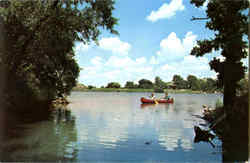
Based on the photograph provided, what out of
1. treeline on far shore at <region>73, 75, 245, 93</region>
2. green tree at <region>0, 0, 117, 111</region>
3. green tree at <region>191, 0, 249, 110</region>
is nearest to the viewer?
green tree at <region>191, 0, 249, 110</region>

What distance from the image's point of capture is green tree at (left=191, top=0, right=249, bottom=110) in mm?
12938

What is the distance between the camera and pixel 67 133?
45.1ft

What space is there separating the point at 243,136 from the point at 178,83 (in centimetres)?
12043

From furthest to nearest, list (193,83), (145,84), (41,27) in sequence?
(145,84) → (193,83) → (41,27)

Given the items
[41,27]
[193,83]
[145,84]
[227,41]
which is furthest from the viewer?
[145,84]

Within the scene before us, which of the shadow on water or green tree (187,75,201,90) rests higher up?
green tree (187,75,201,90)

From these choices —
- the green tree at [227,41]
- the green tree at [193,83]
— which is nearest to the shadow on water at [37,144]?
the green tree at [227,41]

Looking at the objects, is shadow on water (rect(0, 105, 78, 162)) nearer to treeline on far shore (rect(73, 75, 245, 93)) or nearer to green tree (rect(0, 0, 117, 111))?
green tree (rect(0, 0, 117, 111))

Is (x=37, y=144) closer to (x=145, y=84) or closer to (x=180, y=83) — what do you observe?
(x=145, y=84)

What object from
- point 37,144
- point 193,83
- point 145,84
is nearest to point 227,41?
point 37,144

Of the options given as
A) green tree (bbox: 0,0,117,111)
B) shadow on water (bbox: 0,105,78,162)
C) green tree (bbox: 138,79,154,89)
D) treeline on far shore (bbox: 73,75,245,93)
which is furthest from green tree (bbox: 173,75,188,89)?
shadow on water (bbox: 0,105,78,162)

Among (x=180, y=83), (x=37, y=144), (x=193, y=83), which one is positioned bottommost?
(x=37, y=144)

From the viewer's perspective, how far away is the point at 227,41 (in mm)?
12969

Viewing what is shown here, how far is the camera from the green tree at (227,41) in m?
12.9
